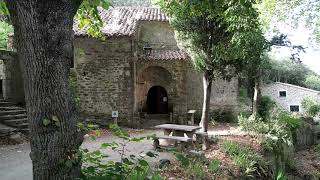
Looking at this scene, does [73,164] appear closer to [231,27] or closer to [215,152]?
[215,152]

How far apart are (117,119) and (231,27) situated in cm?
786

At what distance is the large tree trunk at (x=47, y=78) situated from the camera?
3783 millimetres

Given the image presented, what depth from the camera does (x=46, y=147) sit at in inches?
155

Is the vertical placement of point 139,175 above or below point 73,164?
below

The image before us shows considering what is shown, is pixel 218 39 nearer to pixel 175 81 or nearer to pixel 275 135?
pixel 275 135

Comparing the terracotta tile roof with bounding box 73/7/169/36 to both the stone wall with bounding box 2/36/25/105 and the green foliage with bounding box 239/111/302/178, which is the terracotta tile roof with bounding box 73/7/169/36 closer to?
the stone wall with bounding box 2/36/25/105

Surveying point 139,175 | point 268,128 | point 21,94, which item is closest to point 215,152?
point 268,128

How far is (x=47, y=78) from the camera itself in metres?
3.86

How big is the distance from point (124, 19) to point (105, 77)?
3.78 metres

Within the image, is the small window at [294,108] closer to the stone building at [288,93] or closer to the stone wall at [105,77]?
the stone building at [288,93]

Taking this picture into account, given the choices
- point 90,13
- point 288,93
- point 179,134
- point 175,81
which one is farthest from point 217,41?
point 288,93

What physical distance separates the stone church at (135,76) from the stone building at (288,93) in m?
12.2

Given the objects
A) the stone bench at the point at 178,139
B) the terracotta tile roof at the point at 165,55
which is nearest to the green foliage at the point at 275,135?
the stone bench at the point at 178,139

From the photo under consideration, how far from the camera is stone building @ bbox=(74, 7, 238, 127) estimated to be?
53.2 ft
